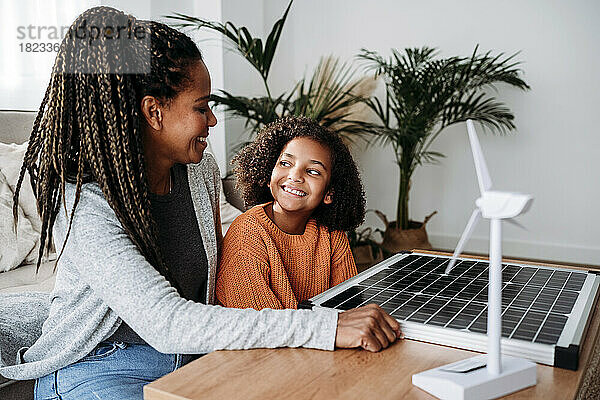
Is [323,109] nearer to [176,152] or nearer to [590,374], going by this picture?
[176,152]

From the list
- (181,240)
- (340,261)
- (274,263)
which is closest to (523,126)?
(340,261)

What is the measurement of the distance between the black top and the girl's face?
9.4 inches

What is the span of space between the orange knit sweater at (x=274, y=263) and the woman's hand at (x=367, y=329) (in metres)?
0.33

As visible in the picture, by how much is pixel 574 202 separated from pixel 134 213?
349cm

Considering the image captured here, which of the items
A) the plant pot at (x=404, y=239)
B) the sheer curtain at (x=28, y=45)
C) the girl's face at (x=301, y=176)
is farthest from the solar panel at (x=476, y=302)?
the sheer curtain at (x=28, y=45)

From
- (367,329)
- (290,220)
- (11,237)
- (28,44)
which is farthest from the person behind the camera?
A: (28,44)

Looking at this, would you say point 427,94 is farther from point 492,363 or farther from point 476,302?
point 492,363

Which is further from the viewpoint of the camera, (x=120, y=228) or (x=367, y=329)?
(x=120, y=228)

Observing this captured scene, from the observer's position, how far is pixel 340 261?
4.90ft

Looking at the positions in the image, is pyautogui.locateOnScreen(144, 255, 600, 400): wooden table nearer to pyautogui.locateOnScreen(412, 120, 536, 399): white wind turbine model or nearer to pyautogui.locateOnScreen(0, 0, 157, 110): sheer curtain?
pyautogui.locateOnScreen(412, 120, 536, 399): white wind turbine model

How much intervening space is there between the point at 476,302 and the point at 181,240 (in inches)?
23.4

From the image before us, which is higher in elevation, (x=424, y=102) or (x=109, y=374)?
(x=424, y=102)

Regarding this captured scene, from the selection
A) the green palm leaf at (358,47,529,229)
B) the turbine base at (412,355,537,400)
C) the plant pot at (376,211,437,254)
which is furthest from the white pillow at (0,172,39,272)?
the plant pot at (376,211,437,254)

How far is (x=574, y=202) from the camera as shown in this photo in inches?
154
